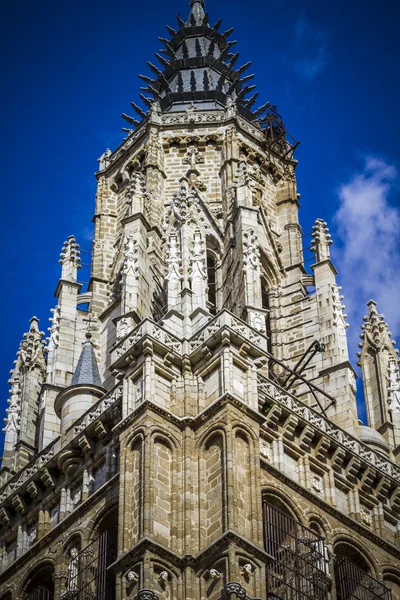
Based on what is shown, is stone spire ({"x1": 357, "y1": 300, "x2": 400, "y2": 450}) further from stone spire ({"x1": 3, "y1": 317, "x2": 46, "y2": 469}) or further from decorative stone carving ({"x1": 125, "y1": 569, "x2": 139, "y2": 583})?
decorative stone carving ({"x1": 125, "y1": 569, "x2": 139, "y2": 583})

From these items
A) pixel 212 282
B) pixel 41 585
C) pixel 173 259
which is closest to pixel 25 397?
pixel 212 282

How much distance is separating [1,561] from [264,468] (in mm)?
8911

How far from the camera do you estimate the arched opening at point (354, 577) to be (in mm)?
53844

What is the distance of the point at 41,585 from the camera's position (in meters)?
55.5

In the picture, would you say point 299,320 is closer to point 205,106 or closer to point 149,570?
point 205,106

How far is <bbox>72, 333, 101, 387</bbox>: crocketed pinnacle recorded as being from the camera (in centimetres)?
5903

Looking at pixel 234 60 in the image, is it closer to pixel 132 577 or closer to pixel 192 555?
pixel 192 555

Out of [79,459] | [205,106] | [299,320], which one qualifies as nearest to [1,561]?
[79,459]

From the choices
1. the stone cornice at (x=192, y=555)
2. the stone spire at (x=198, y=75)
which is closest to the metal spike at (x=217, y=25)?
the stone spire at (x=198, y=75)

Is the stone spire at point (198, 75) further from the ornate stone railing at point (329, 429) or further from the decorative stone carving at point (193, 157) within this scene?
the ornate stone railing at point (329, 429)

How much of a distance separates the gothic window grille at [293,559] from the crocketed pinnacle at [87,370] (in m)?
8.35

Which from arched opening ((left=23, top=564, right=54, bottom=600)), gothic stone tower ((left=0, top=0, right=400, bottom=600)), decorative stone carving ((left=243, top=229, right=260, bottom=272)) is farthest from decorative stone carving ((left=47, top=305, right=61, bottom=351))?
arched opening ((left=23, top=564, right=54, bottom=600))

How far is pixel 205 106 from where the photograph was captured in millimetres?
72625

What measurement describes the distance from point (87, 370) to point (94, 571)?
27.2ft
